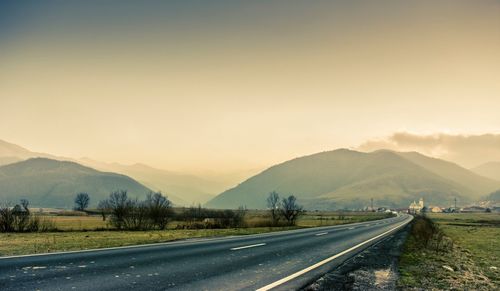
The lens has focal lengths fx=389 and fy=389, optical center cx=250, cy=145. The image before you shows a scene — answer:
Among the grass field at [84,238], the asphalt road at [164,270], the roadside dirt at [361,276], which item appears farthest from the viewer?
the grass field at [84,238]

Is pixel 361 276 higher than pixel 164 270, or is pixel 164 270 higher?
pixel 164 270

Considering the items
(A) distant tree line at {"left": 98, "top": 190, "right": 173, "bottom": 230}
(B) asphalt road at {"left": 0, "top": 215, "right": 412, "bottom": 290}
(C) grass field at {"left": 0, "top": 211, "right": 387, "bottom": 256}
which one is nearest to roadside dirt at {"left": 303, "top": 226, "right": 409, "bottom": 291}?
(B) asphalt road at {"left": 0, "top": 215, "right": 412, "bottom": 290}

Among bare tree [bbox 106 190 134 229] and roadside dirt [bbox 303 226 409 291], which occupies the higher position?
bare tree [bbox 106 190 134 229]

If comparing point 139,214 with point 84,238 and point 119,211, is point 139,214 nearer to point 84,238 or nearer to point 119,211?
point 119,211

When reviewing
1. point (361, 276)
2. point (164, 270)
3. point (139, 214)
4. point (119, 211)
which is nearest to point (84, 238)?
point (164, 270)

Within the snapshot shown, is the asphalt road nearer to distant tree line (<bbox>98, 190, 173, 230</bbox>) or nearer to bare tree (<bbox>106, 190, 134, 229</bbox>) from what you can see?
distant tree line (<bbox>98, 190, 173, 230</bbox>)

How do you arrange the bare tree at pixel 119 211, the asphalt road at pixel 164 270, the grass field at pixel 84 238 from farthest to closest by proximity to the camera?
the bare tree at pixel 119 211 < the grass field at pixel 84 238 < the asphalt road at pixel 164 270

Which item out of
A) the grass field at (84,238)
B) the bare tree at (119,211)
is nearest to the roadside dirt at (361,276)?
the grass field at (84,238)

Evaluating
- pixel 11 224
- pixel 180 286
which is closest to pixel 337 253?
pixel 180 286

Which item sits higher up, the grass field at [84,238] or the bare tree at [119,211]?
the bare tree at [119,211]

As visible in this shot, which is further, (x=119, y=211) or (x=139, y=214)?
(x=139, y=214)

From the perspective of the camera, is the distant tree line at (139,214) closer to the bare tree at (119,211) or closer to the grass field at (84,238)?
the bare tree at (119,211)

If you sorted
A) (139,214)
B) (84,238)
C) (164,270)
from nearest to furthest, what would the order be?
(164,270)
(84,238)
(139,214)

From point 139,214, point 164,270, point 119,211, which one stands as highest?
point 119,211
